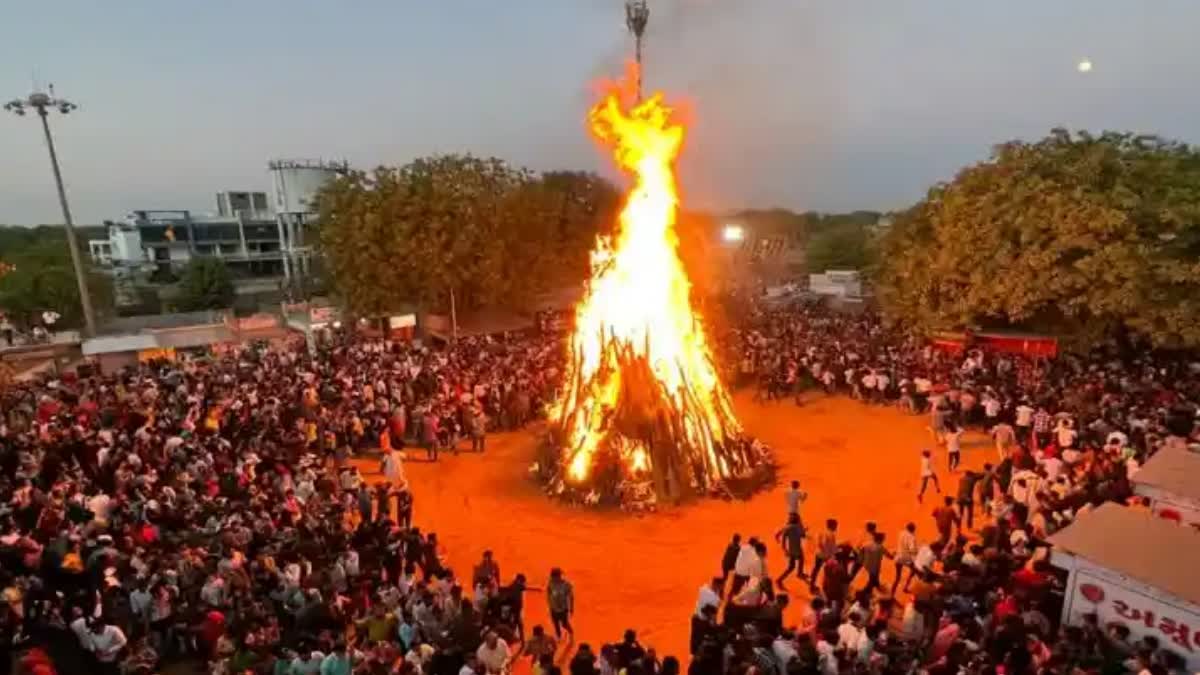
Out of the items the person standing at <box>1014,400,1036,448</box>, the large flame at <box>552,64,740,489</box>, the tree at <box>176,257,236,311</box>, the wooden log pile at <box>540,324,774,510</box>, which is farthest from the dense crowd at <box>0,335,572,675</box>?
the tree at <box>176,257,236,311</box>

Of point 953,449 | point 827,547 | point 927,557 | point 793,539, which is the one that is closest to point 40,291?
point 793,539

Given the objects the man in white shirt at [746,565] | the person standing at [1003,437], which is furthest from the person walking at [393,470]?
the person standing at [1003,437]

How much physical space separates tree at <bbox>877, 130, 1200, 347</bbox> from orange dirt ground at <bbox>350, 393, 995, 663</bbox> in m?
5.30

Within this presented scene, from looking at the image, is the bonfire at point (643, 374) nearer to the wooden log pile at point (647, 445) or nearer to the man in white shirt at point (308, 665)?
the wooden log pile at point (647, 445)

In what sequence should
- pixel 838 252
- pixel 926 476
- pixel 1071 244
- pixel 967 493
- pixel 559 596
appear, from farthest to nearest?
pixel 838 252, pixel 1071 244, pixel 926 476, pixel 967 493, pixel 559 596

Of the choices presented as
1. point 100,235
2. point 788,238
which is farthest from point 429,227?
point 100,235

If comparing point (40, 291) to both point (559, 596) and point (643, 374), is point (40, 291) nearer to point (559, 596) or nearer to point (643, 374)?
point (643, 374)

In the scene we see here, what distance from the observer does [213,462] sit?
14.8 meters

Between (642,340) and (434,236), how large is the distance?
55.6 feet

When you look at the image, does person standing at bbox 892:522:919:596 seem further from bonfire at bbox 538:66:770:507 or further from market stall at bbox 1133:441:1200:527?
bonfire at bbox 538:66:770:507

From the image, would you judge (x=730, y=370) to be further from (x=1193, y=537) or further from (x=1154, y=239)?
(x=1193, y=537)

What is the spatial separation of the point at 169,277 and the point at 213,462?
5921cm

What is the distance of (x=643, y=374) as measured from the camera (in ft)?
56.1

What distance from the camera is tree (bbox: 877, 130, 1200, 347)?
20.6 metres
